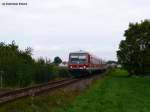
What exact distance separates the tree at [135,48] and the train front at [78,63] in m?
18.1

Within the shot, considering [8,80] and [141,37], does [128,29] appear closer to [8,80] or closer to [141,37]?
[141,37]

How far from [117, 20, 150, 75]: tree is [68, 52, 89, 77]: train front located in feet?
59.4

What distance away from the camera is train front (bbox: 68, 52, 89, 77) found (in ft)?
178

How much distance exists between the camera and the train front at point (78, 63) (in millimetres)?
54253

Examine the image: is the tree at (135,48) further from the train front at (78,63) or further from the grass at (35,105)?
the grass at (35,105)

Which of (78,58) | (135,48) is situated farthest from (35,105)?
(135,48)

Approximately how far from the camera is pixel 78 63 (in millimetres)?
54781

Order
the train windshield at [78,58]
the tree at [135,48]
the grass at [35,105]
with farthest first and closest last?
1. the tree at [135,48]
2. the train windshield at [78,58]
3. the grass at [35,105]

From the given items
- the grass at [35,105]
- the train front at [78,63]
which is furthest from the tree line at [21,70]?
the grass at [35,105]

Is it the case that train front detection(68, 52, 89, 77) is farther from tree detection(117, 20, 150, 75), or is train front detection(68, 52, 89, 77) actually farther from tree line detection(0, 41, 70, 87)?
tree detection(117, 20, 150, 75)

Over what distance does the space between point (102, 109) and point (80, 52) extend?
36670mm

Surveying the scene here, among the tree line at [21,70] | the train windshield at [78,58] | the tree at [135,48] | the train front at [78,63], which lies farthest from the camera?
the tree at [135,48]

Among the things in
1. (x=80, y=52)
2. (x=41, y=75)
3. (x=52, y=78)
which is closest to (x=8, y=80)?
(x=41, y=75)

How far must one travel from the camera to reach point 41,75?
4728 cm
